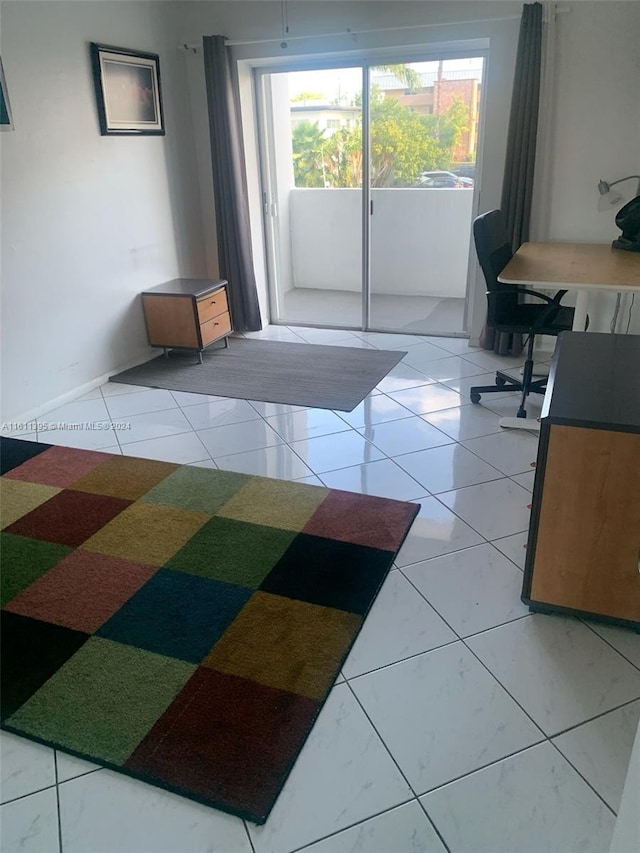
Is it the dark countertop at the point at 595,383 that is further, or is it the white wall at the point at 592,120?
the white wall at the point at 592,120

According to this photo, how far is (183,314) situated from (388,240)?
188 cm

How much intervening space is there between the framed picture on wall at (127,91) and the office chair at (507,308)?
97.3 inches

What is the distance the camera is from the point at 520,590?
6.97 feet

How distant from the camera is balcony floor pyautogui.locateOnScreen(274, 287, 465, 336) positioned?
5172mm

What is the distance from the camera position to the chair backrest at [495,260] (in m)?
3.23

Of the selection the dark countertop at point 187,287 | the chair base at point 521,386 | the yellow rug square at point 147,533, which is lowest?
the yellow rug square at point 147,533

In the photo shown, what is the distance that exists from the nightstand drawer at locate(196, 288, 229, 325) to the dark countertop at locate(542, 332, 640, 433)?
9.04 ft

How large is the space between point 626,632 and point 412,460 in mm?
1316

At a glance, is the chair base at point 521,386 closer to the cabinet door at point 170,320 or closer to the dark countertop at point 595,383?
the dark countertop at point 595,383

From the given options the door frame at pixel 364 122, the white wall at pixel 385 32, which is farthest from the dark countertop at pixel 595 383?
the door frame at pixel 364 122

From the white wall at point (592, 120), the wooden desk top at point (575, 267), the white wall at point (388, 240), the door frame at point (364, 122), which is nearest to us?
the wooden desk top at point (575, 267)

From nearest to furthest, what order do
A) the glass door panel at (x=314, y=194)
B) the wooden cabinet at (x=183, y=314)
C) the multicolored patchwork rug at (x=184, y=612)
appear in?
the multicolored patchwork rug at (x=184, y=612) → the wooden cabinet at (x=183, y=314) → the glass door panel at (x=314, y=194)

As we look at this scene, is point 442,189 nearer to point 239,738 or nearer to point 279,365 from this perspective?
point 279,365

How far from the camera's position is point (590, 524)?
183 centimetres
